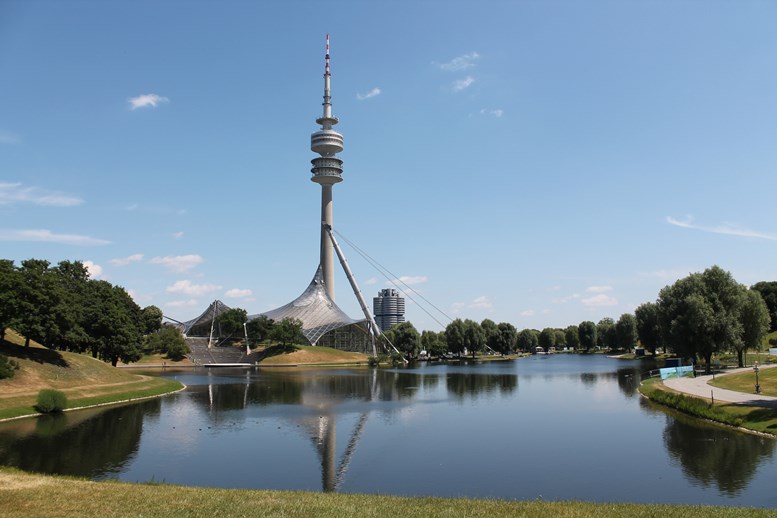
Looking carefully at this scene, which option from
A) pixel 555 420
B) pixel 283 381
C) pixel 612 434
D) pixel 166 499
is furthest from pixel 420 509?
pixel 283 381

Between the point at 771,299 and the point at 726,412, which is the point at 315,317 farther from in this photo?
the point at 726,412

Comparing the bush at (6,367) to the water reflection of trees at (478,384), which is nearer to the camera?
the bush at (6,367)

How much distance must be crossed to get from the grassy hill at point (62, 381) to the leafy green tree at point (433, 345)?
77.2 metres

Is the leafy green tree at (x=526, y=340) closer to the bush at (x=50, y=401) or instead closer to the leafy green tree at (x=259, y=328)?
the leafy green tree at (x=259, y=328)

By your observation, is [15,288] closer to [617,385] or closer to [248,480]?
[248,480]

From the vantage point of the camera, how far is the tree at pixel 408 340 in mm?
118250

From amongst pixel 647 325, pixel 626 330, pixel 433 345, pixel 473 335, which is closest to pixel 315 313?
pixel 433 345

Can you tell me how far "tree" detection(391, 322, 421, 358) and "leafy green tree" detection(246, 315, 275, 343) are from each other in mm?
26131

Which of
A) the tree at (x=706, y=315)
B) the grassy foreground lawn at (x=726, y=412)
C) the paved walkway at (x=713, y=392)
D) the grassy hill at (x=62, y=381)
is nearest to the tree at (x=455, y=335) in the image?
the tree at (x=706, y=315)

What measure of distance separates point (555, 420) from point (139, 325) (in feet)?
225

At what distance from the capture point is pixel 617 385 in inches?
2328

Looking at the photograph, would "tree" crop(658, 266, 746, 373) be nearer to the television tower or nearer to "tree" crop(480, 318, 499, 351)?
"tree" crop(480, 318, 499, 351)

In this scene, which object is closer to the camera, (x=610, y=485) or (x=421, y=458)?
(x=610, y=485)

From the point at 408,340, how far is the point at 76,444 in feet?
300
